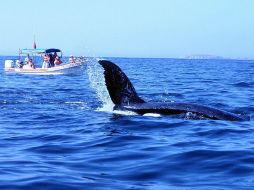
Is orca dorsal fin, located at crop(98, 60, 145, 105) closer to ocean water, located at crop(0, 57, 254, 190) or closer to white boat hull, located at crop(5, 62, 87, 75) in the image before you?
ocean water, located at crop(0, 57, 254, 190)

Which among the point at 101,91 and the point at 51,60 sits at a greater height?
the point at 51,60

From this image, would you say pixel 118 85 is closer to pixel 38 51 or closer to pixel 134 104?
pixel 134 104

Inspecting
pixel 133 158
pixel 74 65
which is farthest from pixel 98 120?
pixel 74 65

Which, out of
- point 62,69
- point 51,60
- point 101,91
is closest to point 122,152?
point 101,91

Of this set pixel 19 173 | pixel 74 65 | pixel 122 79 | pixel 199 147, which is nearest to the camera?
pixel 19 173

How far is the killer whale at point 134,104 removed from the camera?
1386 centimetres

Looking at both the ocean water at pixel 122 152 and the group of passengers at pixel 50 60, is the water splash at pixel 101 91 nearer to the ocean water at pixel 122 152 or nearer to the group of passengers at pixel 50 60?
the ocean water at pixel 122 152

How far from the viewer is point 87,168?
774 centimetres

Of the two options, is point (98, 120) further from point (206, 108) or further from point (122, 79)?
point (206, 108)

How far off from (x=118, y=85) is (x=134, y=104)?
0.83m

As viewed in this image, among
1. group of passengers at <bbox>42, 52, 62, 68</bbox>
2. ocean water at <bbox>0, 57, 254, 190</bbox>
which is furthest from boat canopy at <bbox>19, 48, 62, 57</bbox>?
ocean water at <bbox>0, 57, 254, 190</bbox>

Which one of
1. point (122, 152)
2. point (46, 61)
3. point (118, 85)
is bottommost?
point (122, 152)

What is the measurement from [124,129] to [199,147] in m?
2.90

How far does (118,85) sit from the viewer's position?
14.7 meters
